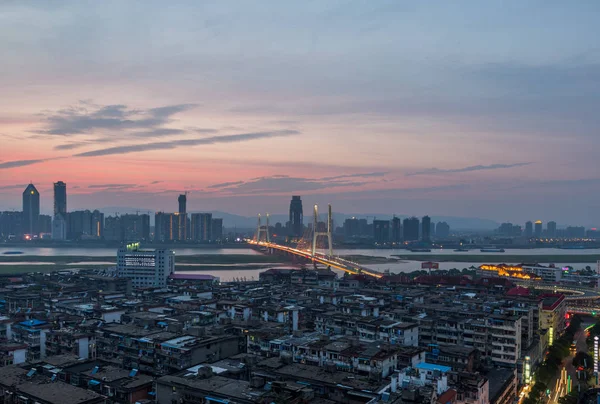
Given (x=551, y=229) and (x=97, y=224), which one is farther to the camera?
(x=551, y=229)

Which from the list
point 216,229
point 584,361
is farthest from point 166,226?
point 584,361

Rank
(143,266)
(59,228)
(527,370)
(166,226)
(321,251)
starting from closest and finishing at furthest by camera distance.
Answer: (527,370) < (143,266) < (321,251) < (166,226) < (59,228)

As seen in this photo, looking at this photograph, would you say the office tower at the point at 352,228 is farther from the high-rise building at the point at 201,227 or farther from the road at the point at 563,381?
the road at the point at 563,381

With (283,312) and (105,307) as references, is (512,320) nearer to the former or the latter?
(283,312)

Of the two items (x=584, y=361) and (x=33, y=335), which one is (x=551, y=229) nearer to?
(x=584, y=361)

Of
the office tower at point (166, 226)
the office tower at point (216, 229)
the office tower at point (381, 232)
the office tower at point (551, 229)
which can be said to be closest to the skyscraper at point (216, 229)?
the office tower at point (216, 229)

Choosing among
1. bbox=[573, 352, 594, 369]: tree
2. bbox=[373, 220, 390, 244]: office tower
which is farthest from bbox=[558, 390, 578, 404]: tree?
bbox=[373, 220, 390, 244]: office tower

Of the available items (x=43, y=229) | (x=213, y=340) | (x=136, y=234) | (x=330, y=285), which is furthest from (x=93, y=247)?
(x=213, y=340)
